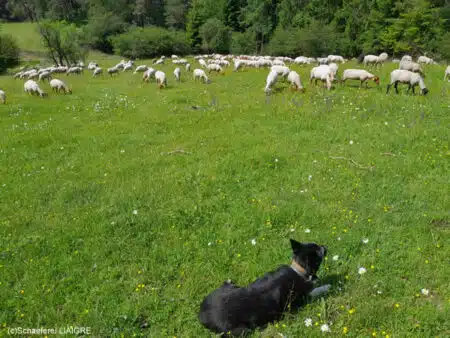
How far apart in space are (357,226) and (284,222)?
57.0 inches

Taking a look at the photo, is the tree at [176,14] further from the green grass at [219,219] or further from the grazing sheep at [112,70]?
the green grass at [219,219]

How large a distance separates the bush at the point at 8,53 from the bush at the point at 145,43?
22.8 metres

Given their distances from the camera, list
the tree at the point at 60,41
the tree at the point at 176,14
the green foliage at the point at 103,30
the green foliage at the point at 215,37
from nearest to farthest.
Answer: the tree at the point at 60,41
the green foliage at the point at 103,30
the green foliage at the point at 215,37
the tree at the point at 176,14

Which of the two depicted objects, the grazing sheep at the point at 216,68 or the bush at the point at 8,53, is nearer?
the grazing sheep at the point at 216,68

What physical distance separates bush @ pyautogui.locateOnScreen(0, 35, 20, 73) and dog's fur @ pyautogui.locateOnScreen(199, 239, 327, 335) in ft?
253

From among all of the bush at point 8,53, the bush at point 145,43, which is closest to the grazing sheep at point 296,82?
the bush at point 145,43

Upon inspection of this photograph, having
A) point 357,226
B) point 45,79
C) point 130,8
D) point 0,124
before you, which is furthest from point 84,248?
point 130,8

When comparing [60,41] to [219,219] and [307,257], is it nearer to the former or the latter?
[219,219]

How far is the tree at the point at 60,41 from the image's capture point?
57019 mm

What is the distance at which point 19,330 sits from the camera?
4258mm

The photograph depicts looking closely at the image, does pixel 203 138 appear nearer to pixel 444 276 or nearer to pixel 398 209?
pixel 398 209

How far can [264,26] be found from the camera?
9075cm

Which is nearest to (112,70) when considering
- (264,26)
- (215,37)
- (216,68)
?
(216,68)

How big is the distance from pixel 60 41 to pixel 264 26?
2248 inches
